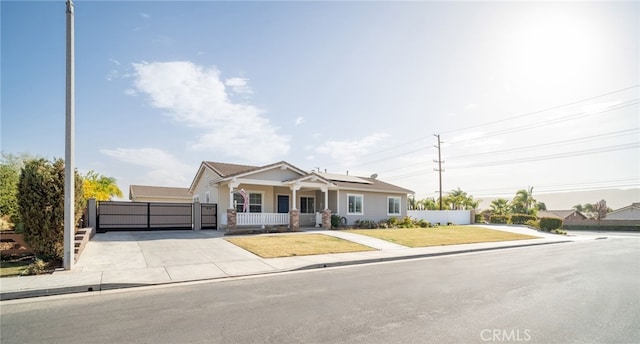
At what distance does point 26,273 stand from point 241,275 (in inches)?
220

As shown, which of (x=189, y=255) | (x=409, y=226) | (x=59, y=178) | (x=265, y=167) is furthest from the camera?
(x=409, y=226)

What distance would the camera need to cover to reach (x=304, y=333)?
5.51 meters

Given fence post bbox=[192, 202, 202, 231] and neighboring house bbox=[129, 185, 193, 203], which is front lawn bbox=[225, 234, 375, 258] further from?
neighboring house bbox=[129, 185, 193, 203]

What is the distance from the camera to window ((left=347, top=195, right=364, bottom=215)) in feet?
93.4

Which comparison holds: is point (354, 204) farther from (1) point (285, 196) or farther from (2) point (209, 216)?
(2) point (209, 216)

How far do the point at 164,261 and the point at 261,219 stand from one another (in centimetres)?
1060

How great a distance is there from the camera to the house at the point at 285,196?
22547mm

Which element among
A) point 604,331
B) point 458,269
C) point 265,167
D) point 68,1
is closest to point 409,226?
point 265,167

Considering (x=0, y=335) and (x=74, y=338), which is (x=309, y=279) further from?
(x=0, y=335)

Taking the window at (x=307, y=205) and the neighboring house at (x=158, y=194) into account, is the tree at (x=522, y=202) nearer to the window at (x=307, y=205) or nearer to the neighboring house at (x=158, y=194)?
the window at (x=307, y=205)

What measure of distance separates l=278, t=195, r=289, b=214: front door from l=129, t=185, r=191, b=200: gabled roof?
55.2 ft

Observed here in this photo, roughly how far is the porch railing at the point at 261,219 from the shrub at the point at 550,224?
24.0 metres

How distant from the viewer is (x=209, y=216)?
22.9m

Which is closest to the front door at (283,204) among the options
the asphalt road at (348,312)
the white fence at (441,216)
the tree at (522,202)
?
the white fence at (441,216)
